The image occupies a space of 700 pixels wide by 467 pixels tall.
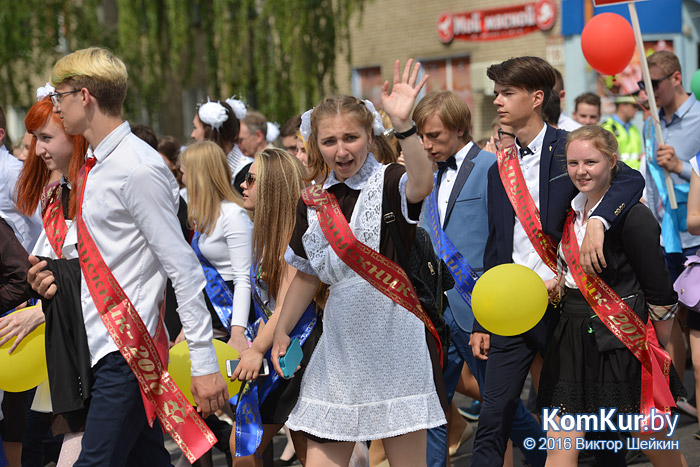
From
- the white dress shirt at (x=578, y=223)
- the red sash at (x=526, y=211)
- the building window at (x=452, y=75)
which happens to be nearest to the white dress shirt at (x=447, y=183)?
the red sash at (x=526, y=211)

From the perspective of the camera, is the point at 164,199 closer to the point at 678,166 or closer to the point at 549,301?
the point at 549,301

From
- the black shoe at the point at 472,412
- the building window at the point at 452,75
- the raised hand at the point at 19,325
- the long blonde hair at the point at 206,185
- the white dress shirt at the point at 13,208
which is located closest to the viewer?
the raised hand at the point at 19,325

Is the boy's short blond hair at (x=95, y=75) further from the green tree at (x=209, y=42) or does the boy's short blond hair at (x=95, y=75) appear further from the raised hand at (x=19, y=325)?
the green tree at (x=209, y=42)

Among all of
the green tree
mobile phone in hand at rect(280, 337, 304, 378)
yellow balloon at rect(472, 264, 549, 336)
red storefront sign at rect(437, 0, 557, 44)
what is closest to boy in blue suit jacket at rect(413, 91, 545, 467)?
yellow balloon at rect(472, 264, 549, 336)

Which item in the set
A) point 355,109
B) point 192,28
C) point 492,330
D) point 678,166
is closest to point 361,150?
point 355,109

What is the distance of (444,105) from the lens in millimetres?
5004

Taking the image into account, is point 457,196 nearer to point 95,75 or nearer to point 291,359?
point 291,359

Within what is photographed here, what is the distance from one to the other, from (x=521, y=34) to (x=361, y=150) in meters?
14.3

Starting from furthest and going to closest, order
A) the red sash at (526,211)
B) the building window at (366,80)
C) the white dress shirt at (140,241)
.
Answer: the building window at (366,80) → the red sash at (526,211) → the white dress shirt at (140,241)

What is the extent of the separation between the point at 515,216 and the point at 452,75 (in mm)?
14524

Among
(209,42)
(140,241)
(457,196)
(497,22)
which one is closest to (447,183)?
(457,196)

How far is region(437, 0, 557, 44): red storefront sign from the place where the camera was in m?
16.6

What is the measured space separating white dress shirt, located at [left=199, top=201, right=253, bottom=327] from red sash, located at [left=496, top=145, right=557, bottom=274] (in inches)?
53.7

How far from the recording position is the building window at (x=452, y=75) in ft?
60.3
